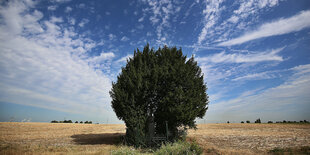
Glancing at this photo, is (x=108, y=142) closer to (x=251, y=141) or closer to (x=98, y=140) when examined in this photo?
(x=98, y=140)

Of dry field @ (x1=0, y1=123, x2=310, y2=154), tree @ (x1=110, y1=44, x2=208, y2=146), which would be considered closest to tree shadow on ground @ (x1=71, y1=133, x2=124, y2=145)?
dry field @ (x1=0, y1=123, x2=310, y2=154)

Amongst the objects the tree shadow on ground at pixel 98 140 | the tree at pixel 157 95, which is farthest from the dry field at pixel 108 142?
the tree at pixel 157 95

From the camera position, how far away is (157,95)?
59.4 ft

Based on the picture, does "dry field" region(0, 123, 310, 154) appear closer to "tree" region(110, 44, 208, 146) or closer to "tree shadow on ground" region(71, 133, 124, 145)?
"tree shadow on ground" region(71, 133, 124, 145)

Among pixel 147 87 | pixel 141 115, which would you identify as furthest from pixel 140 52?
pixel 141 115

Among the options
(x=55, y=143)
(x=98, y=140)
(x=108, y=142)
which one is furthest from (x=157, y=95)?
(x=55, y=143)

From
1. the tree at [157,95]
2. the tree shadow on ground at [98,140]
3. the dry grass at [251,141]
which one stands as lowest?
the dry grass at [251,141]

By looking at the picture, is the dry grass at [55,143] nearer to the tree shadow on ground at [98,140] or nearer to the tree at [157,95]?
the tree shadow on ground at [98,140]

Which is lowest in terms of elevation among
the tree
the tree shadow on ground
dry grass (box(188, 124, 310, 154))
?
dry grass (box(188, 124, 310, 154))

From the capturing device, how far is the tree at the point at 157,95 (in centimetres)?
1605

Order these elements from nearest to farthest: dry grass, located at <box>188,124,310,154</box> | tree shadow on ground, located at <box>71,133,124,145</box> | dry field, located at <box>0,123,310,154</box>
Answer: dry field, located at <box>0,123,310,154</box>, dry grass, located at <box>188,124,310,154</box>, tree shadow on ground, located at <box>71,133,124,145</box>

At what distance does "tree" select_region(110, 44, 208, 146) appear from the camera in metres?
16.0

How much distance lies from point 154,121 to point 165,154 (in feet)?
27.7

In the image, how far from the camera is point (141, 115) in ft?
54.4
